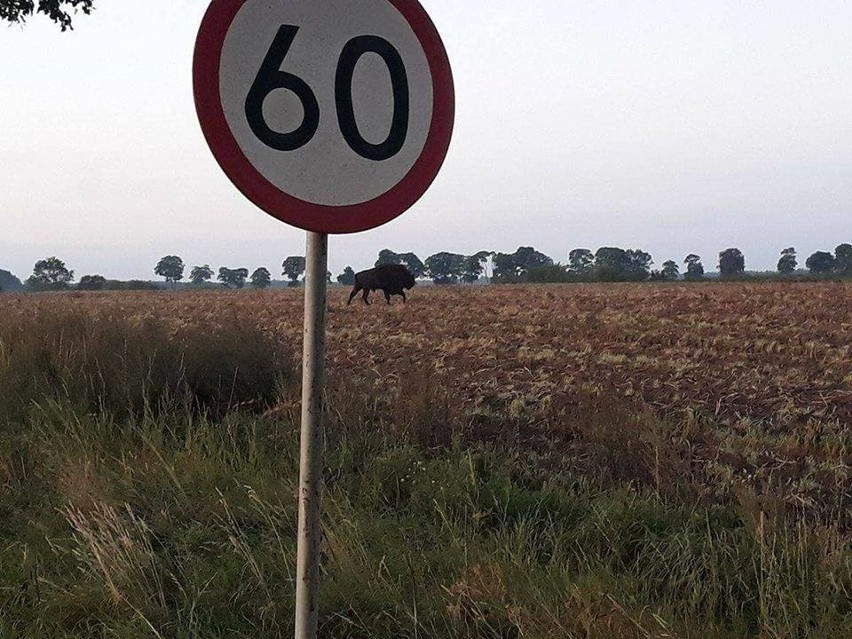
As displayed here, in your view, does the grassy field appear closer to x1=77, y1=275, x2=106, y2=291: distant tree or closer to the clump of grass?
the clump of grass

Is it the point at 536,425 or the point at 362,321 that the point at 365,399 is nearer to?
the point at 536,425

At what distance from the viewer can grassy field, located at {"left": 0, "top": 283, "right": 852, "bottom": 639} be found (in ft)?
9.84

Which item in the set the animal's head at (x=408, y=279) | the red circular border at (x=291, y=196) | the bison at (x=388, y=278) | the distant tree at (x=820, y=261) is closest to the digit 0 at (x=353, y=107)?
the red circular border at (x=291, y=196)

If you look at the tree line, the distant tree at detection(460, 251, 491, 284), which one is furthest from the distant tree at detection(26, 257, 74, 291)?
the distant tree at detection(460, 251, 491, 284)

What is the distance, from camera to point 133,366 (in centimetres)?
654

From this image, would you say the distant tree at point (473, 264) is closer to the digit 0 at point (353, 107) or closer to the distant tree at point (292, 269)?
the distant tree at point (292, 269)

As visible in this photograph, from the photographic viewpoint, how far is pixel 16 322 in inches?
325

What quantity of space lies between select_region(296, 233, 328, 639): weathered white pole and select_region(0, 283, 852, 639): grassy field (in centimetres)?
82

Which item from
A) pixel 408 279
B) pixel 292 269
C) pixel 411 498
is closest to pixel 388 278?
pixel 408 279

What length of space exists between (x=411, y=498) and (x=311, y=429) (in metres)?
2.23

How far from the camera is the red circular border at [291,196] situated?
202 centimetres

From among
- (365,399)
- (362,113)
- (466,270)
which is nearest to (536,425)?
(365,399)

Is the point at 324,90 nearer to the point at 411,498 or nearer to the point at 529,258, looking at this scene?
the point at 411,498

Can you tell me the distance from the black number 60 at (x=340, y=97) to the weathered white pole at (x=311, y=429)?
29 cm
